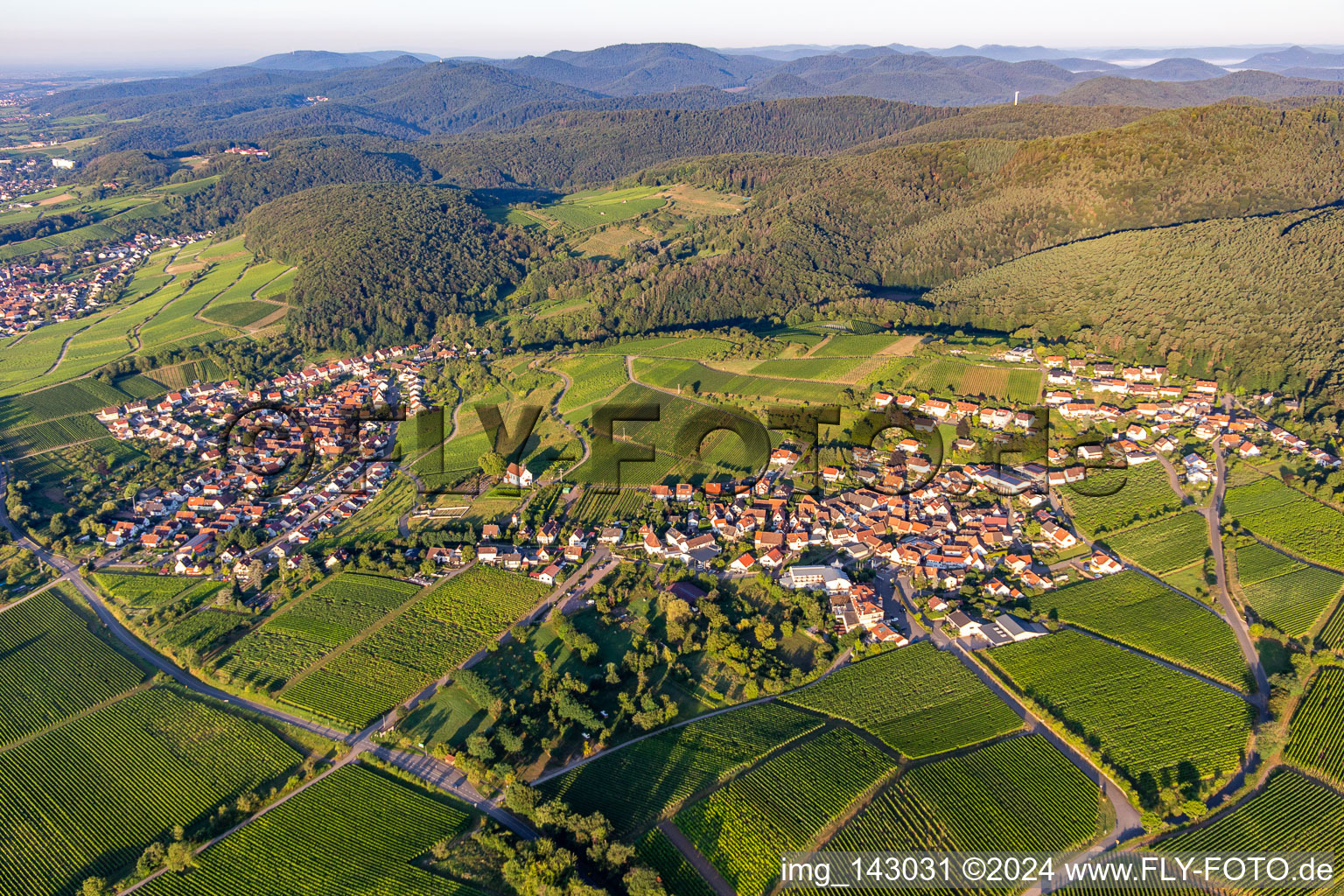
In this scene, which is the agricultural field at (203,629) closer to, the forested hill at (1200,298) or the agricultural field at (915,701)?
the agricultural field at (915,701)

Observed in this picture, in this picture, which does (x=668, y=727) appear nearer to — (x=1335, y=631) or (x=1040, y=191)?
(x=1335, y=631)

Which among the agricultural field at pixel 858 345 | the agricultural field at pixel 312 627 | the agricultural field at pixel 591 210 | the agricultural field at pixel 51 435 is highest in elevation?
the agricultural field at pixel 591 210

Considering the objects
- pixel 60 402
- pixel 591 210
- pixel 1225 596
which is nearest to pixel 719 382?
pixel 1225 596

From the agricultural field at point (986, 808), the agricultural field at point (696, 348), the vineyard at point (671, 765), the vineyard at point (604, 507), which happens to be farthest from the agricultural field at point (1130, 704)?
the agricultural field at point (696, 348)

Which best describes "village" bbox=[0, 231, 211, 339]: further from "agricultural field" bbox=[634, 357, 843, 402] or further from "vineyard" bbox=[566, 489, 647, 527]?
"vineyard" bbox=[566, 489, 647, 527]

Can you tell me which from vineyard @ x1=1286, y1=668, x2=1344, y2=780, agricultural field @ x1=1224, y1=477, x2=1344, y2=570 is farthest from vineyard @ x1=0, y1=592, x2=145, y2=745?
agricultural field @ x1=1224, y1=477, x2=1344, y2=570

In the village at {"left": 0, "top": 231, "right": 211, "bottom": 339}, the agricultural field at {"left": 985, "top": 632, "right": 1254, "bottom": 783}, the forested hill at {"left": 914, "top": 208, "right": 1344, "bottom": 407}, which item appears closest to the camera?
the agricultural field at {"left": 985, "top": 632, "right": 1254, "bottom": 783}

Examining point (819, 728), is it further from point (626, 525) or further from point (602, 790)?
point (626, 525)
